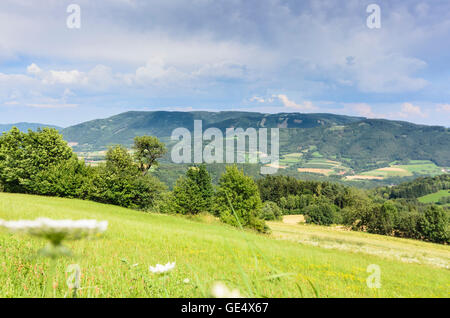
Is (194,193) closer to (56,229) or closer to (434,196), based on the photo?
(56,229)

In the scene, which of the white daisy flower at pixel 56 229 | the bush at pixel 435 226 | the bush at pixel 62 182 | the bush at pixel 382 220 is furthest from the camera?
the bush at pixel 382 220

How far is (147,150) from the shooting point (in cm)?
4259

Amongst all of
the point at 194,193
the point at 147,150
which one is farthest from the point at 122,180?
the point at 194,193

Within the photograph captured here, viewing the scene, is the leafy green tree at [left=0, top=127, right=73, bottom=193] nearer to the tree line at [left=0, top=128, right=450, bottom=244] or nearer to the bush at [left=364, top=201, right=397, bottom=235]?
the tree line at [left=0, top=128, right=450, bottom=244]

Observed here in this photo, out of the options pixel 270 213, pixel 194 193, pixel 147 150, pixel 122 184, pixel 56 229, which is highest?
pixel 56 229

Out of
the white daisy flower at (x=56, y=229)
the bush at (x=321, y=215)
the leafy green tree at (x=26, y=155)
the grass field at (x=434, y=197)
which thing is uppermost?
the white daisy flower at (x=56, y=229)

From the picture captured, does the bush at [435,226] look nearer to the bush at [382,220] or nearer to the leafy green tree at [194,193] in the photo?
the bush at [382,220]

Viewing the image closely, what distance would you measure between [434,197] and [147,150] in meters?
153

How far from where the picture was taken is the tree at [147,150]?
41.5 meters

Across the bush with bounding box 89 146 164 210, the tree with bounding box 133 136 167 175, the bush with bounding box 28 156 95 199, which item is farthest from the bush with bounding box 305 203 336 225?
the bush with bounding box 28 156 95 199

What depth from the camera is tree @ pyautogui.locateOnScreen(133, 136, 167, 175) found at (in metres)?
41.5

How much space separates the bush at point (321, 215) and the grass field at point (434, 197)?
248ft

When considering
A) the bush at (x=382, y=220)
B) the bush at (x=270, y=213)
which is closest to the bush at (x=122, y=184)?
the bush at (x=270, y=213)
